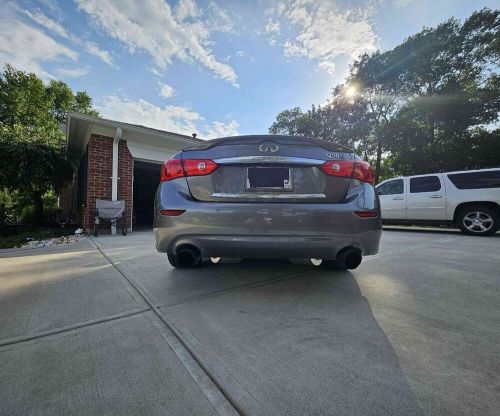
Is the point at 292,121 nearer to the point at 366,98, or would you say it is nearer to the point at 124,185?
the point at 366,98

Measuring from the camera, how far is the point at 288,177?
192 cm

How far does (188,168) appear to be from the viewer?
1.98 m

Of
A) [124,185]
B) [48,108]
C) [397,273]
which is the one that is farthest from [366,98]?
[48,108]

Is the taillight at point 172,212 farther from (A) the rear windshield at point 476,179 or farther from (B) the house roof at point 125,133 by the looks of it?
(A) the rear windshield at point 476,179

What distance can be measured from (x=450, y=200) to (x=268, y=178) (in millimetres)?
6648

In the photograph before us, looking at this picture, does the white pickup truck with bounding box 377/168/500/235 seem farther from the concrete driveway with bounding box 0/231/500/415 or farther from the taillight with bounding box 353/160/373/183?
the taillight with bounding box 353/160/373/183

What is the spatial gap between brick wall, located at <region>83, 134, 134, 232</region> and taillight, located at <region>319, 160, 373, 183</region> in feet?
22.2

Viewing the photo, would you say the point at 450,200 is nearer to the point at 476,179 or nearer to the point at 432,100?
the point at 476,179

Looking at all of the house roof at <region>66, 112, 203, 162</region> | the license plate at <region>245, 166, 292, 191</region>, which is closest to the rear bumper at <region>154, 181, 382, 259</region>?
the license plate at <region>245, 166, 292, 191</region>

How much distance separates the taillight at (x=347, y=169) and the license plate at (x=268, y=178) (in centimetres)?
29

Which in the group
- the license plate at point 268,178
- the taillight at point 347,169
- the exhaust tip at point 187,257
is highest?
the taillight at point 347,169

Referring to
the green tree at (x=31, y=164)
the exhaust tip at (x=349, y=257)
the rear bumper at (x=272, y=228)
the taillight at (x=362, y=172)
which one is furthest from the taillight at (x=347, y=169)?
the green tree at (x=31, y=164)

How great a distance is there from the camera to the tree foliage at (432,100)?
592 inches

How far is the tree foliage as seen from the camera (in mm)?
15039
